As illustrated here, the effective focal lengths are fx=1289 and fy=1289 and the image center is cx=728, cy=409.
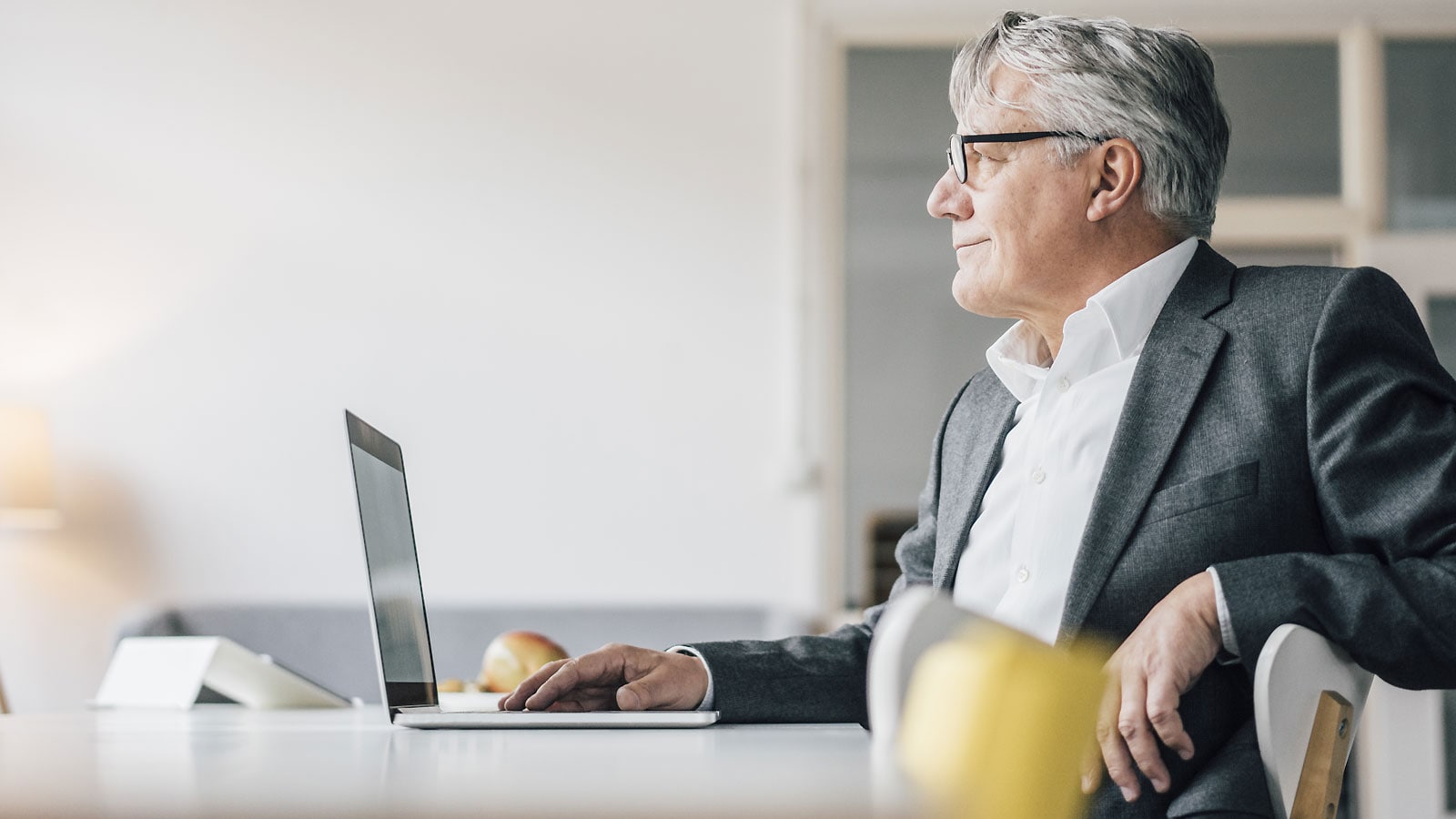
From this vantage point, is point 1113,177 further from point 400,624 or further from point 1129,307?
point 400,624

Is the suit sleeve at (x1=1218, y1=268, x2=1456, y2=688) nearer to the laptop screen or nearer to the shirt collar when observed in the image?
the shirt collar

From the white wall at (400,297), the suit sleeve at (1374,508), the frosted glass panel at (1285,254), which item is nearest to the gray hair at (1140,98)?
the suit sleeve at (1374,508)

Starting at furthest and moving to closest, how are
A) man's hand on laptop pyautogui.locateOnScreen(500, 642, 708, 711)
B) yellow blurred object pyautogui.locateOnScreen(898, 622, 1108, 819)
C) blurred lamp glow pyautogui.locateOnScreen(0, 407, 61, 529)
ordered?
blurred lamp glow pyautogui.locateOnScreen(0, 407, 61, 529)
man's hand on laptop pyautogui.locateOnScreen(500, 642, 708, 711)
yellow blurred object pyautogui.locateOnScreen(898, 622, 1108, 819)

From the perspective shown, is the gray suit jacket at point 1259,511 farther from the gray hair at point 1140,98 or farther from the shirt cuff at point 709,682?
the gray hair at point 1140,98

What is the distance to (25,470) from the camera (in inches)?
149

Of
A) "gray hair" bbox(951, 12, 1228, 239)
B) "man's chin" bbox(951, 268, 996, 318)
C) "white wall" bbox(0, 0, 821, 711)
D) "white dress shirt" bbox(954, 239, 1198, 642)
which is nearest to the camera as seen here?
"white dress shirt" bbox(954, 239, 1198, 642)

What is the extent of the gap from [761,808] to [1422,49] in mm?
4597

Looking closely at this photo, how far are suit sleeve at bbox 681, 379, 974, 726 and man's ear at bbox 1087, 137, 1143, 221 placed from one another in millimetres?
542

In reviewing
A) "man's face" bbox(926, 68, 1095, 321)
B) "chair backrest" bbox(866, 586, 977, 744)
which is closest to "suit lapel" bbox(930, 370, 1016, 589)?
"man's face" bbox(926, 68, 1095, 321)

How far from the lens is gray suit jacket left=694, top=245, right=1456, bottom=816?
104 cm

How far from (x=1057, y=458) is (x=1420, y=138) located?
3552 mm

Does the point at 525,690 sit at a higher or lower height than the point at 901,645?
lower

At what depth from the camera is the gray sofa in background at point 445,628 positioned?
3752 millimetres

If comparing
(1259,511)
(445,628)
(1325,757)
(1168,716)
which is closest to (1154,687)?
(1168,716)
